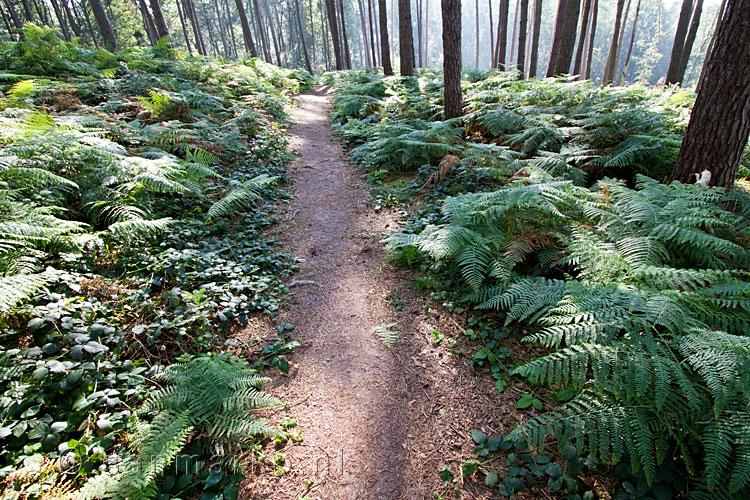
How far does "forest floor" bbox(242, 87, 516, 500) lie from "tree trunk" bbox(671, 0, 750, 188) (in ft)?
11.7

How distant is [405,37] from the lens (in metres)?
11.6

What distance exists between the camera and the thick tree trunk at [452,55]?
6.67 meters

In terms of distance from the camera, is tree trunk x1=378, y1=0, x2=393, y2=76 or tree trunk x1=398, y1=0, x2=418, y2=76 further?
tree trunk x1=378, y1=0, x2=393, y2=76

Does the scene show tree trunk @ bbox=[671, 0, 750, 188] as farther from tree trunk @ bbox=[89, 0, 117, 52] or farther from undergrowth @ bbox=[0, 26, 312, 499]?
tree trunk @ bbox=[89, 0, 117, 52]

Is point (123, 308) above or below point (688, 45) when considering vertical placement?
below

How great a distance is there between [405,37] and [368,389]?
39.5 feet


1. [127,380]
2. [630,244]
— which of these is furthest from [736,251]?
[127,380]

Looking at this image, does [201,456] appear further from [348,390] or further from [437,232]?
[437,232]

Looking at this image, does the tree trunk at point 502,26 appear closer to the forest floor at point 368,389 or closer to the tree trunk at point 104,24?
the forest floor at point 368,389

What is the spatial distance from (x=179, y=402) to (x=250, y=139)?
6444 mm

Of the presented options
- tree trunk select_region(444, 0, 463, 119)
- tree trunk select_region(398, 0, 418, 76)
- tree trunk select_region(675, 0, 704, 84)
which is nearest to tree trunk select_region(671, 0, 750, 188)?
tree trunk select_region(444, 0, 463, 119)

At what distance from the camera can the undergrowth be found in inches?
80.3

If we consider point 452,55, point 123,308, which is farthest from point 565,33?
point 123,308

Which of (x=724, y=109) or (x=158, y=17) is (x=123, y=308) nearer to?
(x=724, y=109)
